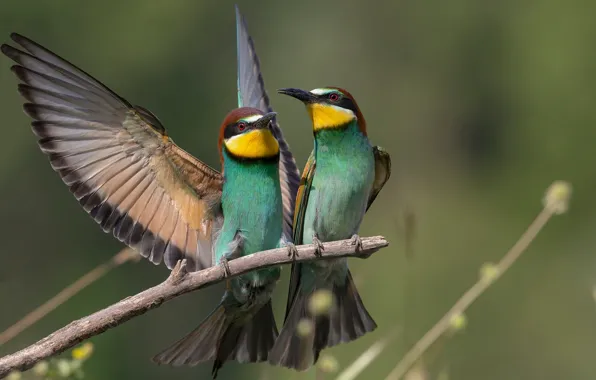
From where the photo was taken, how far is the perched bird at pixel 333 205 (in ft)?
10.3

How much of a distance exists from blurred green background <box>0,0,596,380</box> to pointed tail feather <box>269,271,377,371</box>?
385 cm

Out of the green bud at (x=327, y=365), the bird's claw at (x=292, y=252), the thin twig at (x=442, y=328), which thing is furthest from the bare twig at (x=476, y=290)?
the bird's claw at (x=292, y=252)

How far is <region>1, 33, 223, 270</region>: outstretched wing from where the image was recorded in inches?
111

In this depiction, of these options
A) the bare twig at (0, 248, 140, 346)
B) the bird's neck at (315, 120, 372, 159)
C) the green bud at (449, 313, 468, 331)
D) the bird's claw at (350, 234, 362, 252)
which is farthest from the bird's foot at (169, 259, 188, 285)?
the bird's neck at (315, 120, 372, 159)

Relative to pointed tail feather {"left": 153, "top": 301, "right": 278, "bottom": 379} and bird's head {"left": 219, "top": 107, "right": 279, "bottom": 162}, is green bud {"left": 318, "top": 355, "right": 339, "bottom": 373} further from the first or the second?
bird's head {"left": 219, "top": 107, "right": 279, "bottom": 162}

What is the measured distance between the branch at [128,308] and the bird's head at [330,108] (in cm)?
69

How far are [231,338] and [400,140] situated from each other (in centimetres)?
1005

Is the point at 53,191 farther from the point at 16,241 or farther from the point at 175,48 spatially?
the point at 175,48

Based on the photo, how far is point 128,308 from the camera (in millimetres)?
2354

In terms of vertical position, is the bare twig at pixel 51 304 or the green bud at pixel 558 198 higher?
the green bud at pixel 558 198

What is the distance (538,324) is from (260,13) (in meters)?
5.05

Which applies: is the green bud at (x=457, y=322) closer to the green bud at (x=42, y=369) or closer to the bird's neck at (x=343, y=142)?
the green bud at (x=42, y=369)

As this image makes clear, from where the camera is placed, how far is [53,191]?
9922mm

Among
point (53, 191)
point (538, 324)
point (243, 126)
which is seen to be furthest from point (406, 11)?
point (243, 126)
